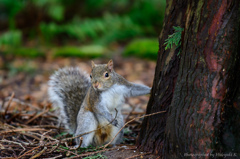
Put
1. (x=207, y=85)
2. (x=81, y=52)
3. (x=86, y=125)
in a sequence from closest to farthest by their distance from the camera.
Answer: (x=207, y=85) → (x=86, y=125) → (x=81, y=52)

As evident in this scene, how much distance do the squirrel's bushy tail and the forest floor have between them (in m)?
0.12

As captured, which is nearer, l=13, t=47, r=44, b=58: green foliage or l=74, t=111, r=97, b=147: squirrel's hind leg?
l=74, t=111, r=97, b=147: squirrel's hind leg

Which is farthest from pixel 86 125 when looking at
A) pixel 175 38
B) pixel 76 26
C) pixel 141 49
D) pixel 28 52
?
pixel 76 26

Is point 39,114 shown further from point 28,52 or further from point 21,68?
point 28,52

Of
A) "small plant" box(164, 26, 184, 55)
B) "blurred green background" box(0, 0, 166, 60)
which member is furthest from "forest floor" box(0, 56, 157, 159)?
"small plant" box(164, 26, 184, 55)

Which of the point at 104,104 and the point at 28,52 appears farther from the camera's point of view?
the point at 28,52

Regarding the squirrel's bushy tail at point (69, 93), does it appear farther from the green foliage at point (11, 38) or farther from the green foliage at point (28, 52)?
the green foliage at point (11, 38)

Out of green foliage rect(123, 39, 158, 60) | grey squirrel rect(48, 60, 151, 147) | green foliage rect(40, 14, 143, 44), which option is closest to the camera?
grey squirrel rect(48, 60, 151, 147)

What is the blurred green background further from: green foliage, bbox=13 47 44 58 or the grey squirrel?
the grey squirrel

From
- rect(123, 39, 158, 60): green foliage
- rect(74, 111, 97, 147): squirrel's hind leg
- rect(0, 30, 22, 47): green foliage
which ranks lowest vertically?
rect(74, 111, 97, 147): squirrel's hind leg

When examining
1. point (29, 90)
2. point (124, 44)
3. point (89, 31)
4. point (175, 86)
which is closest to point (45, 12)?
point (89, 31)

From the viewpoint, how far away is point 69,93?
2934 mm

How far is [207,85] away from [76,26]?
22.3 ft

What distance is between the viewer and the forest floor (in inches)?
86.5
